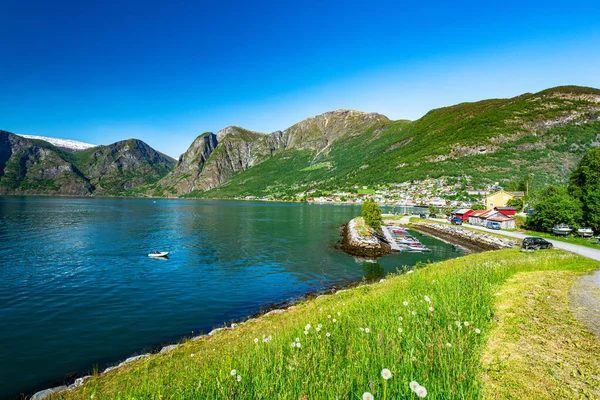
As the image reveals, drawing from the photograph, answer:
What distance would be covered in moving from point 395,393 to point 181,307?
2419 centimetres

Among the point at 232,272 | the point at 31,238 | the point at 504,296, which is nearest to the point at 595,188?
the point at 504,296

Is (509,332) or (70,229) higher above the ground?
(509,332)

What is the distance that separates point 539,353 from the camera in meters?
7.15

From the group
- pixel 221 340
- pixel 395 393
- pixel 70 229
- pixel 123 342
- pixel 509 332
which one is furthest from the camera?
pixel 70 229

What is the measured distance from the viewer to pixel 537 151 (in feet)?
622

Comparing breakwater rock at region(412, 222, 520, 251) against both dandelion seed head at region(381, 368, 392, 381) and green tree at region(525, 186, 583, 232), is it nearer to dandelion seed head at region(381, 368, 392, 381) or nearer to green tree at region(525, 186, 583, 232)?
green tree at region(525, 186, 583, 232)

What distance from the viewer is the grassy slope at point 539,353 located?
562cm

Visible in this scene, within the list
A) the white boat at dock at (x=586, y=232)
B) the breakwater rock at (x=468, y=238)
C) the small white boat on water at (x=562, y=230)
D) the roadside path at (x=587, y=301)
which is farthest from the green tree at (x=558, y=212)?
the roadside path at (x=587, y=301)

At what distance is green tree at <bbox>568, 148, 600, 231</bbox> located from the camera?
4309cm

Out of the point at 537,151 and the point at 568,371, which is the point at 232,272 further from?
the point at 537,151

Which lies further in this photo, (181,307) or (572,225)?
(572,225)

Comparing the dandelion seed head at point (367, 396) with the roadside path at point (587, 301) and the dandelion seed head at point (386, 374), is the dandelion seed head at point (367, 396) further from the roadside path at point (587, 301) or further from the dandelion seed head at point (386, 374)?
the roadside path at point (587, 301)

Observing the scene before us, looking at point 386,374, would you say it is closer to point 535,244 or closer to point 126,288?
point 126,288

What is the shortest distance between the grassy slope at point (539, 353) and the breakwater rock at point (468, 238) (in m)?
44.6
